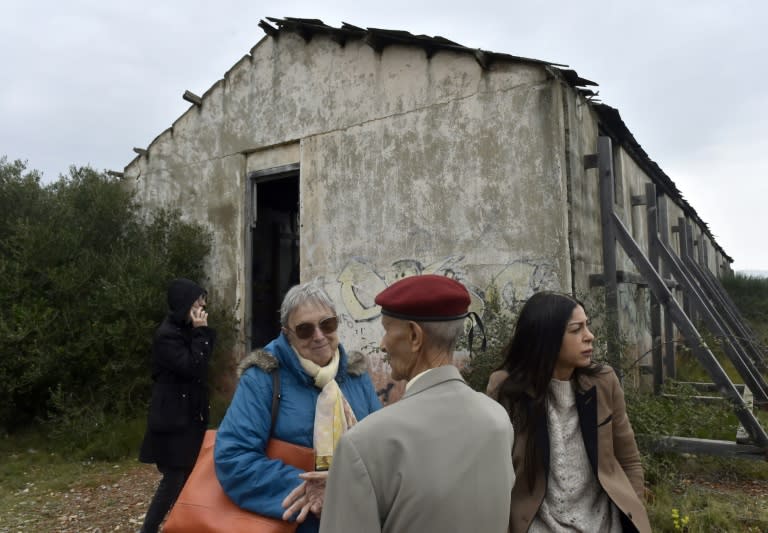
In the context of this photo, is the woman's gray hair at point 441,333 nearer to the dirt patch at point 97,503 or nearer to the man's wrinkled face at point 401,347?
the man's wrinkled face at point 401,347

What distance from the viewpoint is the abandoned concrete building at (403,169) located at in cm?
568

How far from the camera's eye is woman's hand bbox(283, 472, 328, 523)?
1904 mm

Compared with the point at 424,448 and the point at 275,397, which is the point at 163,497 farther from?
the point at 424,448

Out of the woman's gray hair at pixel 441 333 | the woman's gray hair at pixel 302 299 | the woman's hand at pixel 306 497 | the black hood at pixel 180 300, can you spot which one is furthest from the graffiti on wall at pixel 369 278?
the woman's gray hair at pixel 441 333

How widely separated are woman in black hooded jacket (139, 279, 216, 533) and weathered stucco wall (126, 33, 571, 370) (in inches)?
121

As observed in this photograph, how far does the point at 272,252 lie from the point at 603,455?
8.57 meters

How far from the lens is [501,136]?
5.87 metres

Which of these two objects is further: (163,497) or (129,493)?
(129,493)

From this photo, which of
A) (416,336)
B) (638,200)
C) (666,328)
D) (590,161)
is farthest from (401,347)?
(666,328)

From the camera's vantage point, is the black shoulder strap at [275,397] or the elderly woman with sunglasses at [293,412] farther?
the black shoulder strap at [275,397]

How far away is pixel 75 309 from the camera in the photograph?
755 centimetres

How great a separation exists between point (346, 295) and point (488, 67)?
3.10m

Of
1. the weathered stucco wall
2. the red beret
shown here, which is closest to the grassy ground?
the weathered stucco wall

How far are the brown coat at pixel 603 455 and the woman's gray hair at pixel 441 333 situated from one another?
982mm
